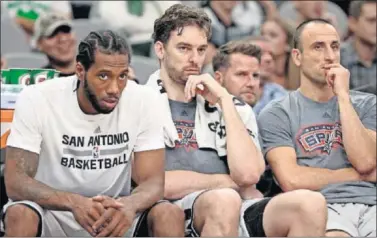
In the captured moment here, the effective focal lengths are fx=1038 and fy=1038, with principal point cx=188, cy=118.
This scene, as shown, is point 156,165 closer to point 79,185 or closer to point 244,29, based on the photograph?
point 79,185

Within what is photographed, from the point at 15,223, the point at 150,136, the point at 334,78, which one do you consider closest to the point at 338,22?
the point at 334,78

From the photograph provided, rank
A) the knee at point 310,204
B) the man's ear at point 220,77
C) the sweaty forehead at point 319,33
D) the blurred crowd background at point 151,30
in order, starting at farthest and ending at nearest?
the blurred crowd background at point 151,30, the man's ear at point 220,77, the sweaty forehead at point 319,33, the knee at point 310,204

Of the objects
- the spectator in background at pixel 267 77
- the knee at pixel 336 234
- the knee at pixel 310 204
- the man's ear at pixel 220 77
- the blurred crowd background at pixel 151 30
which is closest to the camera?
the knee at pixel 310 204

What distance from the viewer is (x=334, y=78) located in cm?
566

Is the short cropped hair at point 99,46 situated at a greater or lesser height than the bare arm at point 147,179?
greater

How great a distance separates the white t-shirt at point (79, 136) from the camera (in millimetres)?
5008

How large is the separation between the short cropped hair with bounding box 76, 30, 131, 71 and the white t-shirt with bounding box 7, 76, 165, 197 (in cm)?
18

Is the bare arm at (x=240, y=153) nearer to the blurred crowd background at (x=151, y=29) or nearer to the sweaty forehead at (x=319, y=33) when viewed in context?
the sweaty forehead at (x=319, y=33)

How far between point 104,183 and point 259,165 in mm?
853

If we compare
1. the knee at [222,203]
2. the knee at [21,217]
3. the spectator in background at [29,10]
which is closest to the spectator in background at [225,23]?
the spectator in background at [29,10]

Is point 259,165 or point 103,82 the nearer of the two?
point 103,82

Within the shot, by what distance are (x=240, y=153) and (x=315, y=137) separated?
480mm

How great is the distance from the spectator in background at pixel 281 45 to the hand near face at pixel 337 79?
6.88 feet

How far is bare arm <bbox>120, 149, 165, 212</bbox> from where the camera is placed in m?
4.95
